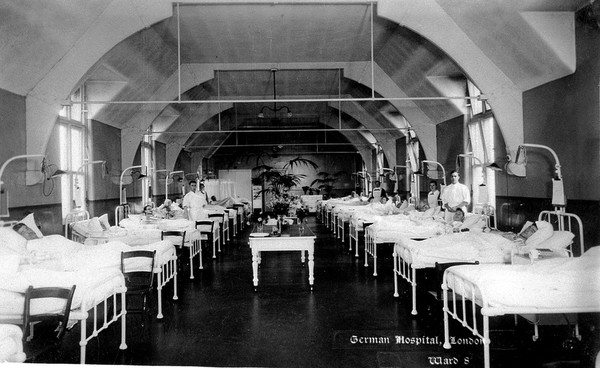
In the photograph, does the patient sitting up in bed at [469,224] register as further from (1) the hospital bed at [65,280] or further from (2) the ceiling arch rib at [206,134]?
(2) the ceiling arch rib at [206,134]

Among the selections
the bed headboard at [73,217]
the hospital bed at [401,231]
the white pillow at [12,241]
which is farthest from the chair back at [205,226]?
the white pillow at [12,241]

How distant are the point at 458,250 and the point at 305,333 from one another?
6.27 feet

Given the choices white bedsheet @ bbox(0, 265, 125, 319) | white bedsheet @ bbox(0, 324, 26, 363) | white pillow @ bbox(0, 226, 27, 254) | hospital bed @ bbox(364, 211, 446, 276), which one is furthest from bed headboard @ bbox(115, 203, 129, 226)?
white bedsheet @ bbox(0, 324, 26, 363)

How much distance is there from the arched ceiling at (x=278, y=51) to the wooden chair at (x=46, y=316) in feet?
8.43

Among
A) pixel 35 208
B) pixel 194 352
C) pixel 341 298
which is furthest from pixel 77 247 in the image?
pixel 341 298

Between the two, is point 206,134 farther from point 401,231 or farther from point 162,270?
point 162,270

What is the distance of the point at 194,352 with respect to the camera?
395 cm

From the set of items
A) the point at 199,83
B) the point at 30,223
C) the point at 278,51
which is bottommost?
the point at 30,223

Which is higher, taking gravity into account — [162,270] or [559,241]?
[559,241]

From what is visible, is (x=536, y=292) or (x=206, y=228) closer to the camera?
(x=536, y=292)

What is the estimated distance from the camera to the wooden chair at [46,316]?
2919 millimetres

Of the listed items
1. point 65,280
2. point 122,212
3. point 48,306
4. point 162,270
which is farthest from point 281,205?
point 48,306

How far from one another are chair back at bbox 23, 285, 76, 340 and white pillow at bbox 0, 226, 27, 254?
1.18 metres

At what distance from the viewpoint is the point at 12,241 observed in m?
4.30
